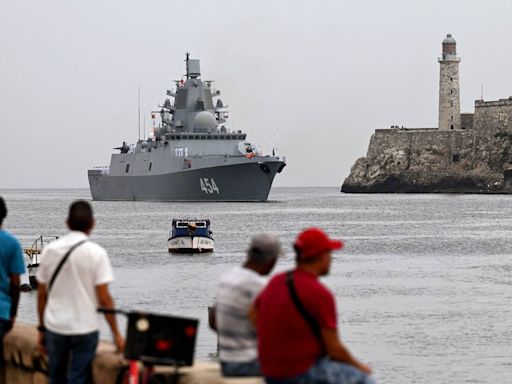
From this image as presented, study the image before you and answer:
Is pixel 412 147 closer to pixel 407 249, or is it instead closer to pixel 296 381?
pixel 407 249

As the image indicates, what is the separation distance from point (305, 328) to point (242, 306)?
0.73 metres

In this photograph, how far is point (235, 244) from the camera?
50.4 m

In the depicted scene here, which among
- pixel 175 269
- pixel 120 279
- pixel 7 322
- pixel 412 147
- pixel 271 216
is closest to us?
pixel 7 322

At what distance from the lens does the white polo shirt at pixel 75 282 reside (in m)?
7.10

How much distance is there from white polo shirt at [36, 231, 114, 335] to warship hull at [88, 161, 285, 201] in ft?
253

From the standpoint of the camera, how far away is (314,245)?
20.5 ft

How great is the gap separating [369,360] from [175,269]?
18.2m

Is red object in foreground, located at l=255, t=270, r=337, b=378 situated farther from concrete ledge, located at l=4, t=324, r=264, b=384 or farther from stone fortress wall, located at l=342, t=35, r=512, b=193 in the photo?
stone fortress wall, located at l=342, t=35, r=512, b=193

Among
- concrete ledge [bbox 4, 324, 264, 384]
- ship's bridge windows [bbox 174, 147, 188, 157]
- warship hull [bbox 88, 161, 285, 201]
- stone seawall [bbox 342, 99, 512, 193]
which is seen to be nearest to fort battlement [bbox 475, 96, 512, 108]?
stone seawall [bbox 342, 99, 512, 193]

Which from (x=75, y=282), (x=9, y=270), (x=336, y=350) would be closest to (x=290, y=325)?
(x=336, y=350)

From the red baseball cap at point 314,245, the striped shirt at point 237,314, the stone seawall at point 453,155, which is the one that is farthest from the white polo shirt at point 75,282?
the stone seawall at point 453,155

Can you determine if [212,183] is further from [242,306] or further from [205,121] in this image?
[242,306]

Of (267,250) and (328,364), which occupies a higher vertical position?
(267,250)

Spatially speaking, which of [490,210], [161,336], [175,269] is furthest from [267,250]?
[490,210]
